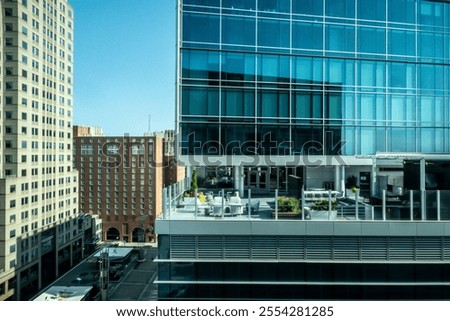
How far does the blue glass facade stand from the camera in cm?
763

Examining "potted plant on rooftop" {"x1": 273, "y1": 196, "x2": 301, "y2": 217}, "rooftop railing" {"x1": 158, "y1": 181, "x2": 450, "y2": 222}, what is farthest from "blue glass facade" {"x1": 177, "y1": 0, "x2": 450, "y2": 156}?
"potted plant on rooftop" {"x1": 273, "y1": 196, "x2": 301, "y2": 217}

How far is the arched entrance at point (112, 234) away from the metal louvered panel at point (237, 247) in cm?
3012

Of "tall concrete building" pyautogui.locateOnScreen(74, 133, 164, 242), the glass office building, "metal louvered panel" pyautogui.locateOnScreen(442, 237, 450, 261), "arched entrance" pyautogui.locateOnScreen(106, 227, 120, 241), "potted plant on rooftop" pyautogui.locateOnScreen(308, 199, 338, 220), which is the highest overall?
the glass office building

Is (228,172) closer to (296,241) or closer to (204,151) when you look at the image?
(204,151)

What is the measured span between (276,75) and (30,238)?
17.3 metres

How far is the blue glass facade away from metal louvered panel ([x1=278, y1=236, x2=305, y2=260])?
4369mm

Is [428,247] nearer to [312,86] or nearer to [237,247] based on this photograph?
[237,247]

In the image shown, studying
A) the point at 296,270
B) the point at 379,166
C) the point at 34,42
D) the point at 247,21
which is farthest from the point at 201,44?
the point at 34,42

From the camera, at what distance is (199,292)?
142 inches

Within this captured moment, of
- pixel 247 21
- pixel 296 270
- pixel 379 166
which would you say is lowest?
pixel 296 270

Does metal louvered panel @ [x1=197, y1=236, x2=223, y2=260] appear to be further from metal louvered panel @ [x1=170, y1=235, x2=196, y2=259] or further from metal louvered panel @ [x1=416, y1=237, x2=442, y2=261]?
metal louvered panel @ [x1=416, y1=237, x2=442, y2=261]

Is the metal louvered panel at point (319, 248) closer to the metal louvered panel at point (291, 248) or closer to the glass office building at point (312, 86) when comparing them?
the metal louvered panel at point (291, 248)

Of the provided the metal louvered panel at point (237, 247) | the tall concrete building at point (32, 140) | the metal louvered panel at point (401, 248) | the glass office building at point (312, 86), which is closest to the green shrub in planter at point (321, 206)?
the metal louvered panel at point (401, 248)

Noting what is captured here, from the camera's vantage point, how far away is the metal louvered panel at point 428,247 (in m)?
3.66
